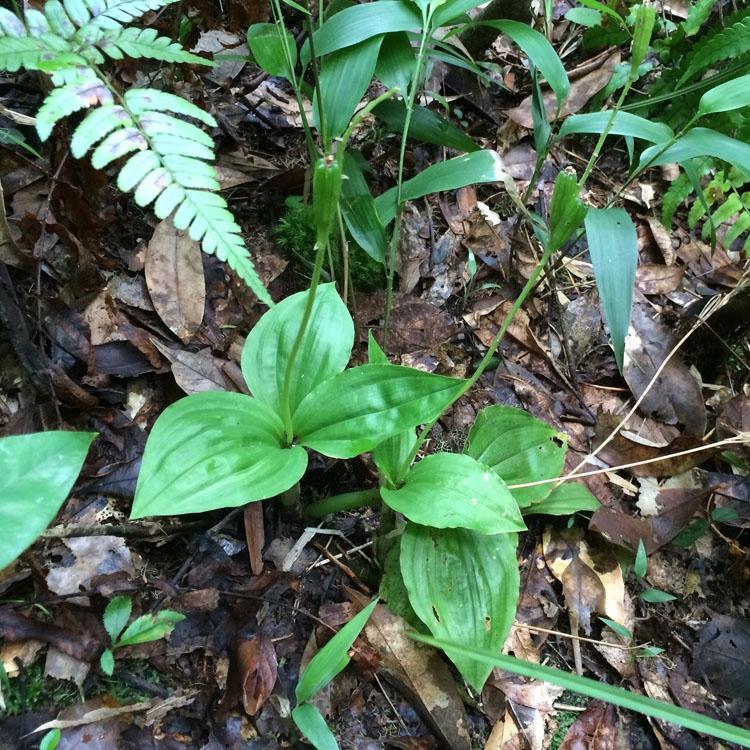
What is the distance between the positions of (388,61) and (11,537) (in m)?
1.62

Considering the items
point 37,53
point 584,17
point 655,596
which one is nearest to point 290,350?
point 37,53

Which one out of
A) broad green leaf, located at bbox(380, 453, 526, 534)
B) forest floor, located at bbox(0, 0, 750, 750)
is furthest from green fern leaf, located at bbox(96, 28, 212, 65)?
broad green leaf, located at bbox(380, 453, 526, 534)

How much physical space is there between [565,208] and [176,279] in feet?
3.52

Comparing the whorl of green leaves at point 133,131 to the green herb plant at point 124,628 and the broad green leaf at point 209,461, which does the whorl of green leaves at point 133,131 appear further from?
the green herb plant at point 124,628

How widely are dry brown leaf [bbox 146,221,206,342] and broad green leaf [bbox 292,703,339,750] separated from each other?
36.0 inches

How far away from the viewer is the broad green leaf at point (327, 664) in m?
1.15

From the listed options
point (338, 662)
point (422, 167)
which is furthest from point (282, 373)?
point (422, 167)

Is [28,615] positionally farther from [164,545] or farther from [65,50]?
[65,50]

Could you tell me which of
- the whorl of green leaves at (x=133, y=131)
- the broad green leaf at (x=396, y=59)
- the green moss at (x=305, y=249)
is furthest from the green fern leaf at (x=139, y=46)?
the broad green leaf at (x=396, y=59)

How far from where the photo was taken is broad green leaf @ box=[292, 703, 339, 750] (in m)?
1.11

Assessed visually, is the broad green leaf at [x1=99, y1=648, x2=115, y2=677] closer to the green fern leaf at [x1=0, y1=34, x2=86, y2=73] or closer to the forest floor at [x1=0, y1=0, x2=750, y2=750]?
the forest floor at [x1=0, y1=0, x2=750, y2=750]

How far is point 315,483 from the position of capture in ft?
5.11

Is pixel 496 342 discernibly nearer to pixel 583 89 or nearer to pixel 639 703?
pixel 639 703

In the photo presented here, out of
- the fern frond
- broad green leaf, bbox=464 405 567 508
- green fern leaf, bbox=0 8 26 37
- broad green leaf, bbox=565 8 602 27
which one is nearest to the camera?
green fern leaf, bbox=0 8 26 37
